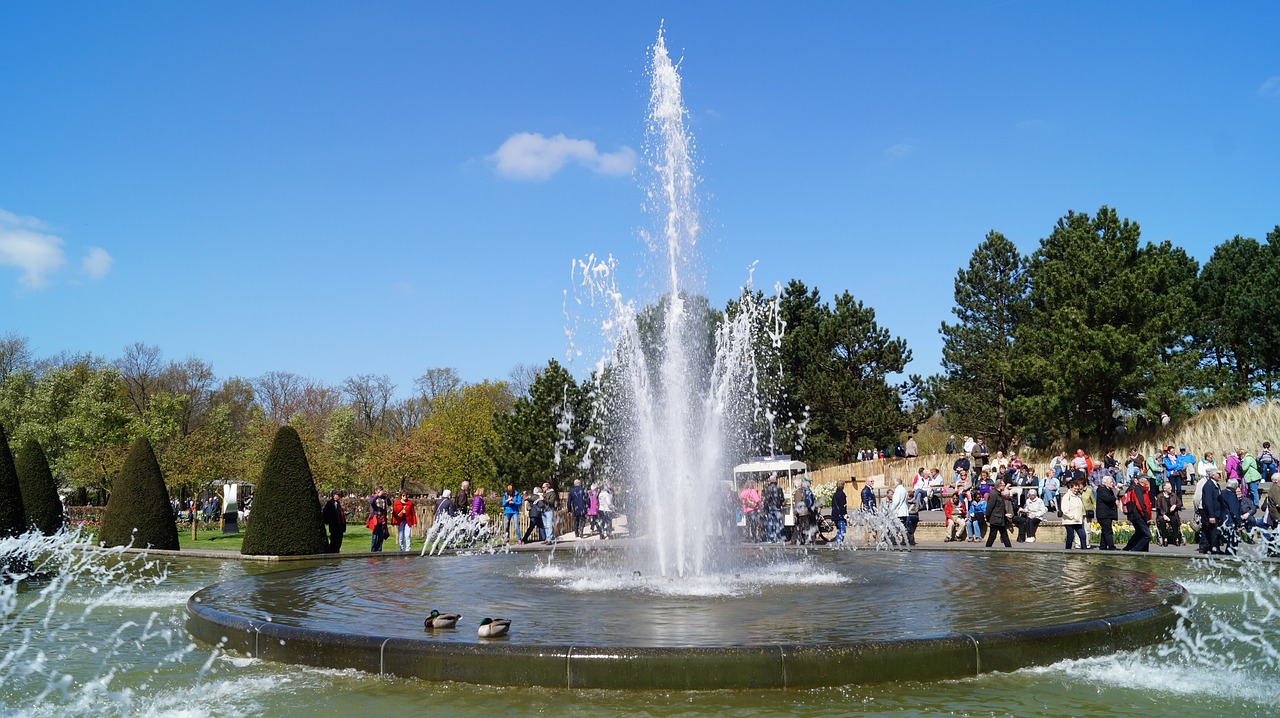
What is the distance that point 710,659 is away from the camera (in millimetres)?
7199

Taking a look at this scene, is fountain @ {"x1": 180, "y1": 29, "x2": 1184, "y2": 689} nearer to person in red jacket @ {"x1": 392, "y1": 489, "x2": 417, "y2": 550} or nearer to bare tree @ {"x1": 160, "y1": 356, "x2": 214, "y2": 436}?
person in red jacket @ {"x1": 392, "y1": 489, "x2": 417, "y2": 550}

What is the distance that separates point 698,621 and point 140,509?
1900 cm

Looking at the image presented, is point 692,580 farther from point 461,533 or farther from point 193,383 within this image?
point 193,383

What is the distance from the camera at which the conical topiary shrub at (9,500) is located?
57.5ft

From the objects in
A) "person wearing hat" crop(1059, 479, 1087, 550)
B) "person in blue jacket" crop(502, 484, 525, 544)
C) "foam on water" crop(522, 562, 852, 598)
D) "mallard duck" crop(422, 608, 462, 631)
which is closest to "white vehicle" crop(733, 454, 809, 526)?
"person in blue jacket" crop(502, 484, 525, 544)

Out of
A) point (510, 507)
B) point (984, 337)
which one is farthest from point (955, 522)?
point (984, 337)

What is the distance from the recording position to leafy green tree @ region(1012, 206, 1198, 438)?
36156 mm

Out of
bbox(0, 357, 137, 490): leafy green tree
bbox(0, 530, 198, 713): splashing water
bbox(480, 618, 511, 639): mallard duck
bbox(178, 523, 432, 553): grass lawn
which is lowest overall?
bbox(178, 523, 432, 553): grass lawn

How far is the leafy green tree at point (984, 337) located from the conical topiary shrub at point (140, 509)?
37329mm

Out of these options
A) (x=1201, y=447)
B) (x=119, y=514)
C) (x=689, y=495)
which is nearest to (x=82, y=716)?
(x=689, y=495)

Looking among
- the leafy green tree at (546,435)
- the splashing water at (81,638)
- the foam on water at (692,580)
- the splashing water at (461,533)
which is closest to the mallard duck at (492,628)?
the splashing water at (81,638)

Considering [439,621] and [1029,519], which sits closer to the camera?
[439,621]

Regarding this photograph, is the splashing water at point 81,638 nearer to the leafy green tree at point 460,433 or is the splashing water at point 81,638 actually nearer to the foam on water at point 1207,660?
the foam on water at point 1207,660

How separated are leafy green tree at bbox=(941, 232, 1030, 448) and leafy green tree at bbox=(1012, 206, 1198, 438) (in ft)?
18.4
